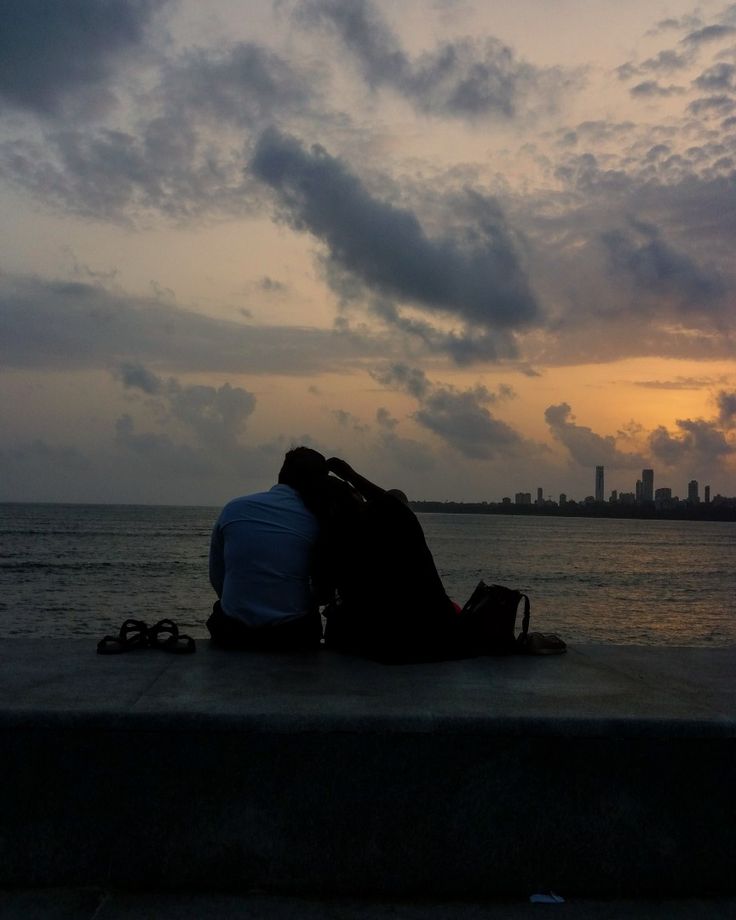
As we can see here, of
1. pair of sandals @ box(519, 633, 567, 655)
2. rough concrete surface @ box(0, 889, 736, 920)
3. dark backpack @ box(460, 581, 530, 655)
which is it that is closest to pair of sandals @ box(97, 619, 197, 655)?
dark backpack @ box(460, 581, 530, 655)

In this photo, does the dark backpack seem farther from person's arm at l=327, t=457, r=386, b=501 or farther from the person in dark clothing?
person's arm at l=327, t=457, r=386, b=501

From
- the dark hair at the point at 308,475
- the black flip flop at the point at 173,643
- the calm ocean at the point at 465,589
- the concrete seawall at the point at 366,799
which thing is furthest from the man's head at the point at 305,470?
the calm ocean at the point at 465,589

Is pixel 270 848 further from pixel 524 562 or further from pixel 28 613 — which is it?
pixel 524 562

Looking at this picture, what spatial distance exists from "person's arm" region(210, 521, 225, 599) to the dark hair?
19.0 inches

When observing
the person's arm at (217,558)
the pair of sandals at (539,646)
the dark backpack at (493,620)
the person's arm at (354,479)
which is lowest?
the pair of sandals at (539,646)

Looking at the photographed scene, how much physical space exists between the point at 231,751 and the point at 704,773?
1598 millimetres

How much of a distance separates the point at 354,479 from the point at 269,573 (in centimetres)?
68

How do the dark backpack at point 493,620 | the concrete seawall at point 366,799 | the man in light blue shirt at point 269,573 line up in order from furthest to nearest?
1. the man in light blue shirt at point 269,573
2. the dark backpack at point 493,620
3. the concrete seawall at point 366,799

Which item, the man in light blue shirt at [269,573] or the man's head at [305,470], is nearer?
the man in light blue shirt at [269,573]

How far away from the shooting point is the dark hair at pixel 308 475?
466 cm

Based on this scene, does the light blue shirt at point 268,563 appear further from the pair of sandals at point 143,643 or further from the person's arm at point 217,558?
the pair of sandals at point 143,643

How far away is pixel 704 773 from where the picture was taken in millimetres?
2873

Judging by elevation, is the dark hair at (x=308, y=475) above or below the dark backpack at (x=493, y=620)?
above

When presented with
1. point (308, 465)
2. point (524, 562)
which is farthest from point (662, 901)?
point (524, 562)
